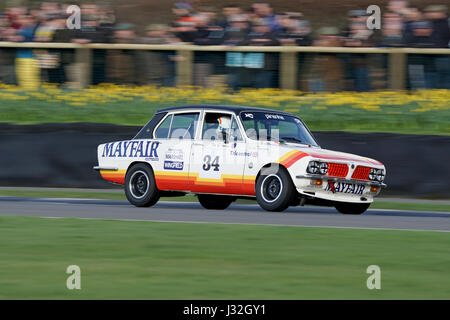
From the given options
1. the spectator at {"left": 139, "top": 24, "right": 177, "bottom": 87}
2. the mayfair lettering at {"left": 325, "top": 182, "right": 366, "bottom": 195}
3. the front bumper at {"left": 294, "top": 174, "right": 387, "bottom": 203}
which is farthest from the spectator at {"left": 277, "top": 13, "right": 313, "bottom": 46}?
the mayfair lettering at {"left": 325, "top": 182, "right": 366, "bottom": 195}

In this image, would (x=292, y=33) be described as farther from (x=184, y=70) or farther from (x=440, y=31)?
(x=440, y=31)

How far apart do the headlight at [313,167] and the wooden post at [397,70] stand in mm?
6950

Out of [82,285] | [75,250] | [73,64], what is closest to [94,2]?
[73,64]

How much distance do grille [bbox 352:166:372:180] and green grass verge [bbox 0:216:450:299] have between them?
2385 millimetres

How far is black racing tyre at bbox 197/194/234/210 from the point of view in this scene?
45.2ft

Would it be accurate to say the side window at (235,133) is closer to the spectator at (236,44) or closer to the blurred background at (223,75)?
the blurred background at (223,75)

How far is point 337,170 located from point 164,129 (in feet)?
8.77

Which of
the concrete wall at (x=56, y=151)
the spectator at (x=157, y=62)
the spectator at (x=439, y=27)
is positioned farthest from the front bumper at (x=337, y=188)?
the spectator at (x=157, y=62)

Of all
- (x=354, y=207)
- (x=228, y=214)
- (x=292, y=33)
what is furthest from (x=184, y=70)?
(x=228, y=214)

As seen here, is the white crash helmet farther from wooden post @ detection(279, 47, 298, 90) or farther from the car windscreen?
wooden post @ detection(279, 47, 298, 90)

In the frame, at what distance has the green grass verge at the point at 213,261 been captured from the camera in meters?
6.51

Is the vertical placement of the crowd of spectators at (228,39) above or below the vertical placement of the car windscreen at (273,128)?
above

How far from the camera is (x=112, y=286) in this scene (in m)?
6.61
